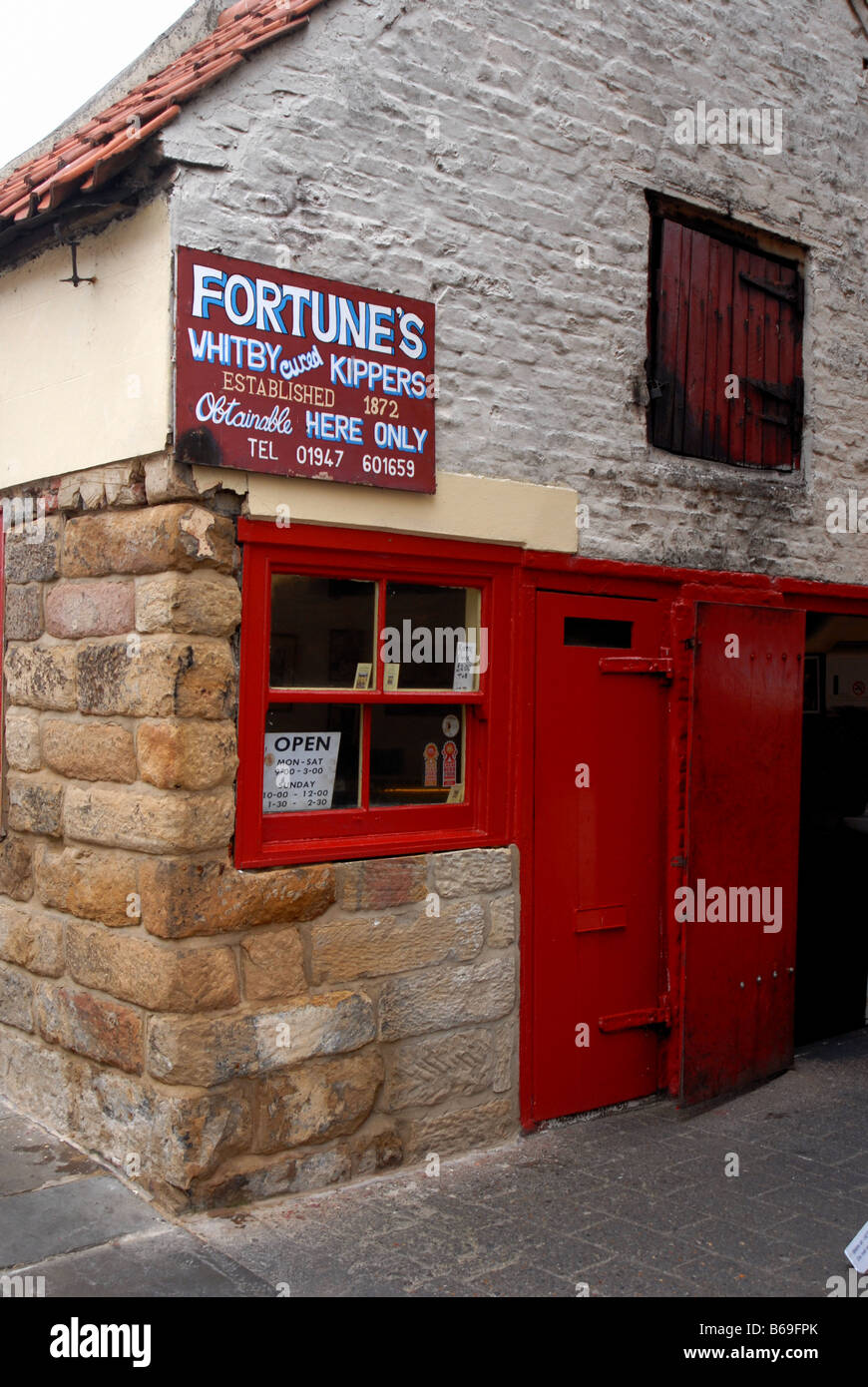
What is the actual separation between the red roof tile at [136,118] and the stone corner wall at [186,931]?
1.03m

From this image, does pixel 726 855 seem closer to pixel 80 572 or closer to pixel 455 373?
pixel 455 373

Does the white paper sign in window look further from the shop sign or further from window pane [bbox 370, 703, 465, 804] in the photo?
the shop sign

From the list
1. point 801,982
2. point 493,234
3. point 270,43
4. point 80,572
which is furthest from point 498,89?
point 801,982

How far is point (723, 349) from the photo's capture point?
648cm

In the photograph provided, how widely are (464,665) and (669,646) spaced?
1196mm

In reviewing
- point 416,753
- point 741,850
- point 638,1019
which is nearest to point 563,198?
point 416,753

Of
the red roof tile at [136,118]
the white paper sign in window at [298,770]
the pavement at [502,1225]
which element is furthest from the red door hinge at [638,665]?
the red roof tile at [136,118]

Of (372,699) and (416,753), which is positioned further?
(416,753)

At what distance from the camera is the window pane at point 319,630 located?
4.79 m

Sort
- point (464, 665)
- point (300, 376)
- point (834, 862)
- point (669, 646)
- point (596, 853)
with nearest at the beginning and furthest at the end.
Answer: point (300, 376) < point (464, 665) < point (596, 853) < point (669, 646) < point (834, 862)

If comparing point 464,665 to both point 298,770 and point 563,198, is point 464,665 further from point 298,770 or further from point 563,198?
point 563,198

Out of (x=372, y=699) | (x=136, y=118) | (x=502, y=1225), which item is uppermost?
(x=136, y=118)

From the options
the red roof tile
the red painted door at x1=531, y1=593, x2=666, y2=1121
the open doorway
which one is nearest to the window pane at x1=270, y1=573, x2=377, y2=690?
the red painted door at x1=531, y1=593, x2=666, y2=1121

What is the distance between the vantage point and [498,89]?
5383 mm
